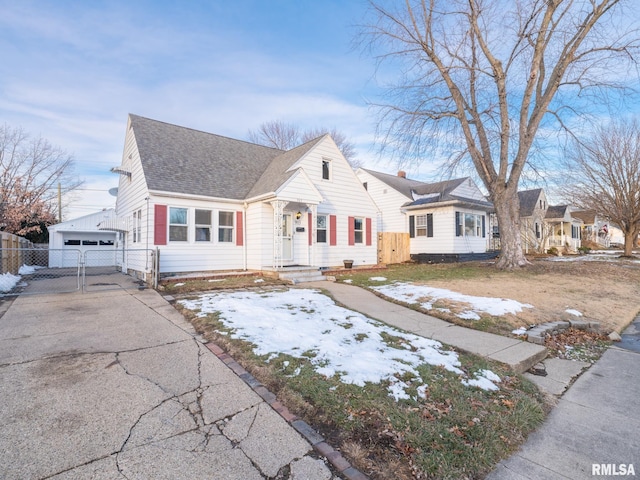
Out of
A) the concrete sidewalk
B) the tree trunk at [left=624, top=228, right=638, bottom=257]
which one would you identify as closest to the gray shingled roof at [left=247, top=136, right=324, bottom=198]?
the concrete sidewalk

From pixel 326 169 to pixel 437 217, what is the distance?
28.1ft

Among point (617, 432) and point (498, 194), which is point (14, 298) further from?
→ point (498, 194)

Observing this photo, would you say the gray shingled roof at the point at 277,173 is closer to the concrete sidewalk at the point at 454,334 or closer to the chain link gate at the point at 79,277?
the chain link gate at the point at 79,277

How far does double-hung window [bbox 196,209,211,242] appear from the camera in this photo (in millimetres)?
11969

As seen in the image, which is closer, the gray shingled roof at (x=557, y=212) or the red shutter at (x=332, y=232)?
the red shutter at (x=332, y=232)

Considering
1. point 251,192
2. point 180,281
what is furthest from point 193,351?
point 251,192

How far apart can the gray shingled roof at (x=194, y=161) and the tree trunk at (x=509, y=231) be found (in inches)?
416

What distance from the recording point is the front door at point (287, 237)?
43.3ft

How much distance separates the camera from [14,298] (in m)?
7.85

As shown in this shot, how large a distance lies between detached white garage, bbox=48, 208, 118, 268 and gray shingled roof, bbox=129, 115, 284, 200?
32.2 feet

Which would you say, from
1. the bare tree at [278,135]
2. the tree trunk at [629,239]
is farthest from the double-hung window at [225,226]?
the tree trunk at [629,239]

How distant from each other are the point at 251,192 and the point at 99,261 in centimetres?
1269

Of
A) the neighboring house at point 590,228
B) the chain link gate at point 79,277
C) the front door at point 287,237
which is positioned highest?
the neighboring house at point 590,228

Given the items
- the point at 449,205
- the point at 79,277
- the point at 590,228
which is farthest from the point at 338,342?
the point at 590,228
